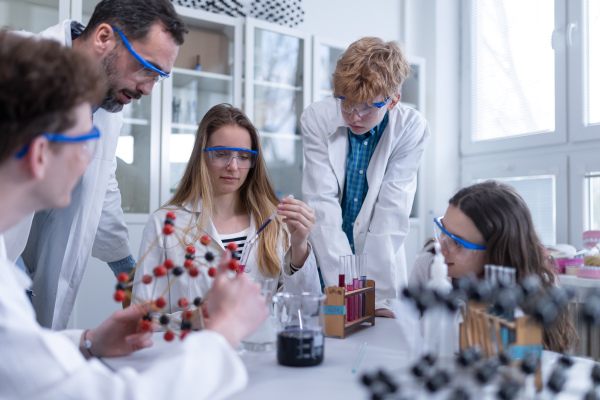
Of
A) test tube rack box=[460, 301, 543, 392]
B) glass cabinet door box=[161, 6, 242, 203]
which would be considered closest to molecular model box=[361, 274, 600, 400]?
test tube rack box=[460, 301, 543, 392]

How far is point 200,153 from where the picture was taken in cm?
204

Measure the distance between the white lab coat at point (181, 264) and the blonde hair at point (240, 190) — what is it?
31mm

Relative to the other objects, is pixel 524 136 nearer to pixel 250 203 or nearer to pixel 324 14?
pixel 324 14

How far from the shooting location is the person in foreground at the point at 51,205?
73 cm

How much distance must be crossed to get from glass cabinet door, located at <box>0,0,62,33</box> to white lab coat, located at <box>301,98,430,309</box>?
1.67 meters

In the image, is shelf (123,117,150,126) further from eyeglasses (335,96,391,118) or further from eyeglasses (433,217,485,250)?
eyeglasses (433,217,485,250)

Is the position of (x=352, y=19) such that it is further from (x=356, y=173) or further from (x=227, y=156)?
(x=227, y=156)

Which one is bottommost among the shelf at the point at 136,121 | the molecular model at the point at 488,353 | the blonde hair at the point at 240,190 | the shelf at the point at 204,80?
the molecular model at the point at 488,353

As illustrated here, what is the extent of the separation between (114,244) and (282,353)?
51.6 inches

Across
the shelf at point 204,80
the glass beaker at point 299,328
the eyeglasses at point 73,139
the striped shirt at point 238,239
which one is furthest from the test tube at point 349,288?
the shelf at point 204,80

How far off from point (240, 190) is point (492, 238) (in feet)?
3.41

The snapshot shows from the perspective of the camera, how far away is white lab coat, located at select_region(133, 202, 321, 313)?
178 centimetres

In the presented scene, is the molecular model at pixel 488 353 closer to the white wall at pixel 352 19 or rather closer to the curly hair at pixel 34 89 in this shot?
the curly hair at pixel 34 89

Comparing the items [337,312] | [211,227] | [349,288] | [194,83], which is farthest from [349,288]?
[194,83]
